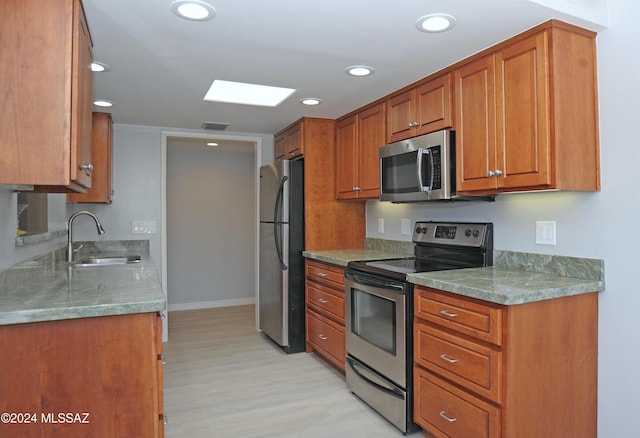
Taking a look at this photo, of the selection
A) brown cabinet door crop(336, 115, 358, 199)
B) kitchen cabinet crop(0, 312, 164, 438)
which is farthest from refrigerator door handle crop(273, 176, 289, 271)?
kitchen cabinet crop(0, 312, 164, 438)

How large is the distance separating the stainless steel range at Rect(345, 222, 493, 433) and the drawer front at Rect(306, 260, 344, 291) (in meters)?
0.21

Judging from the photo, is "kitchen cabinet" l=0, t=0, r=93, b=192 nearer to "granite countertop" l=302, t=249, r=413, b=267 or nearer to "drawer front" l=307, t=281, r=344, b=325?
"granite countertop" l=302, t=249, r=413, b=267

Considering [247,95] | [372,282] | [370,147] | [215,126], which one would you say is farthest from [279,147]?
[372,282]

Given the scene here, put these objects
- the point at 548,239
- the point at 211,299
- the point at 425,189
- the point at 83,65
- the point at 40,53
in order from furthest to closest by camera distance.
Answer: the point at 211,299 → the point at 425,189 → the point at 548,239 → the point at 83,65 → the point at 40,53

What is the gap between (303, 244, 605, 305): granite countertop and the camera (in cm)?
183

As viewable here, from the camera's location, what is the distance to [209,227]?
Result: 18.8ft

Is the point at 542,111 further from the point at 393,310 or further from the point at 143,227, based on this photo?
the point at 143,227

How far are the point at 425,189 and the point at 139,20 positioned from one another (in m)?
1.79

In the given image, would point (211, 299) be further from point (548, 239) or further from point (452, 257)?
point (548, 239)

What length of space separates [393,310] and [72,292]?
1641 mm

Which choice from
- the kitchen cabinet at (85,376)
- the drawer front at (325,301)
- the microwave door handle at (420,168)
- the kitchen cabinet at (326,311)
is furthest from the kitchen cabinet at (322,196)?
the kitchen cabinet at (85,376)

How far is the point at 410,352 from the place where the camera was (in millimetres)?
2352

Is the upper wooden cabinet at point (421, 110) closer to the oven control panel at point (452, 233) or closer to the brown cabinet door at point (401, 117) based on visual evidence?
the brown cabinet door at point (401, 117)

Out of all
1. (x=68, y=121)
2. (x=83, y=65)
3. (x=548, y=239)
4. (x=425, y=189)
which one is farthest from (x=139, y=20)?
(x=548, y=239)
